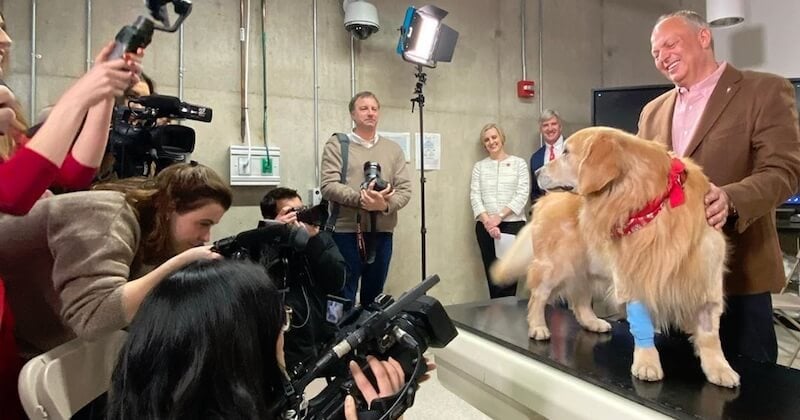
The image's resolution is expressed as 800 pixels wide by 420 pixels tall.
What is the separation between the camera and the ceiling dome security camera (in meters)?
3.42

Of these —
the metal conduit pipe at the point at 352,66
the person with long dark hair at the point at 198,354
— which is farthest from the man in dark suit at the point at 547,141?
the person with long dark hair at the point at 198,354

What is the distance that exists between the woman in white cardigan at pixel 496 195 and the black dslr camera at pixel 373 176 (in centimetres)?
104

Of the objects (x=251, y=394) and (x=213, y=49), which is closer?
(x=251, y=394)

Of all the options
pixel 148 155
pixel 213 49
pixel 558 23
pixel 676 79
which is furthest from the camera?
pixel 558 23

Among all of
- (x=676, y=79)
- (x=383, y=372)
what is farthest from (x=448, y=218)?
(x=383, y=372)

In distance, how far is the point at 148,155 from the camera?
174cm

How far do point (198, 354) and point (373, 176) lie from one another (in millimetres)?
2300

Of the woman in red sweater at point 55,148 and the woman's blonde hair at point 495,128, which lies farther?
the woman's blonde hair at point 495,128

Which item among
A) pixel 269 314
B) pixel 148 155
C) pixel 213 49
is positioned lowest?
pixel 269 314

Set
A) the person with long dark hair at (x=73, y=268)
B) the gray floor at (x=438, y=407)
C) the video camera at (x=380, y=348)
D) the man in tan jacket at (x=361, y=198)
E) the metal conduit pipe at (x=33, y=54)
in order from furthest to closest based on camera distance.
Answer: the man in tan jacket at (x=361, y=198), the metal conduit pipe at (x=33, y=54), the gray floor at (x=438, y=407), the person with long dark hair at (x=73, y=268), the video camera at (x=380, y=348)

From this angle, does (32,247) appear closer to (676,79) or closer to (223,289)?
(223,289)

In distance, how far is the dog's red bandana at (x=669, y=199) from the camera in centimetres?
129

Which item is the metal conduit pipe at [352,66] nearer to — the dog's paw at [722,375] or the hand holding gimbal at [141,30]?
the hand holding gimbal at [141,30]

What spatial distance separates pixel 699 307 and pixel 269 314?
3.59 feet
